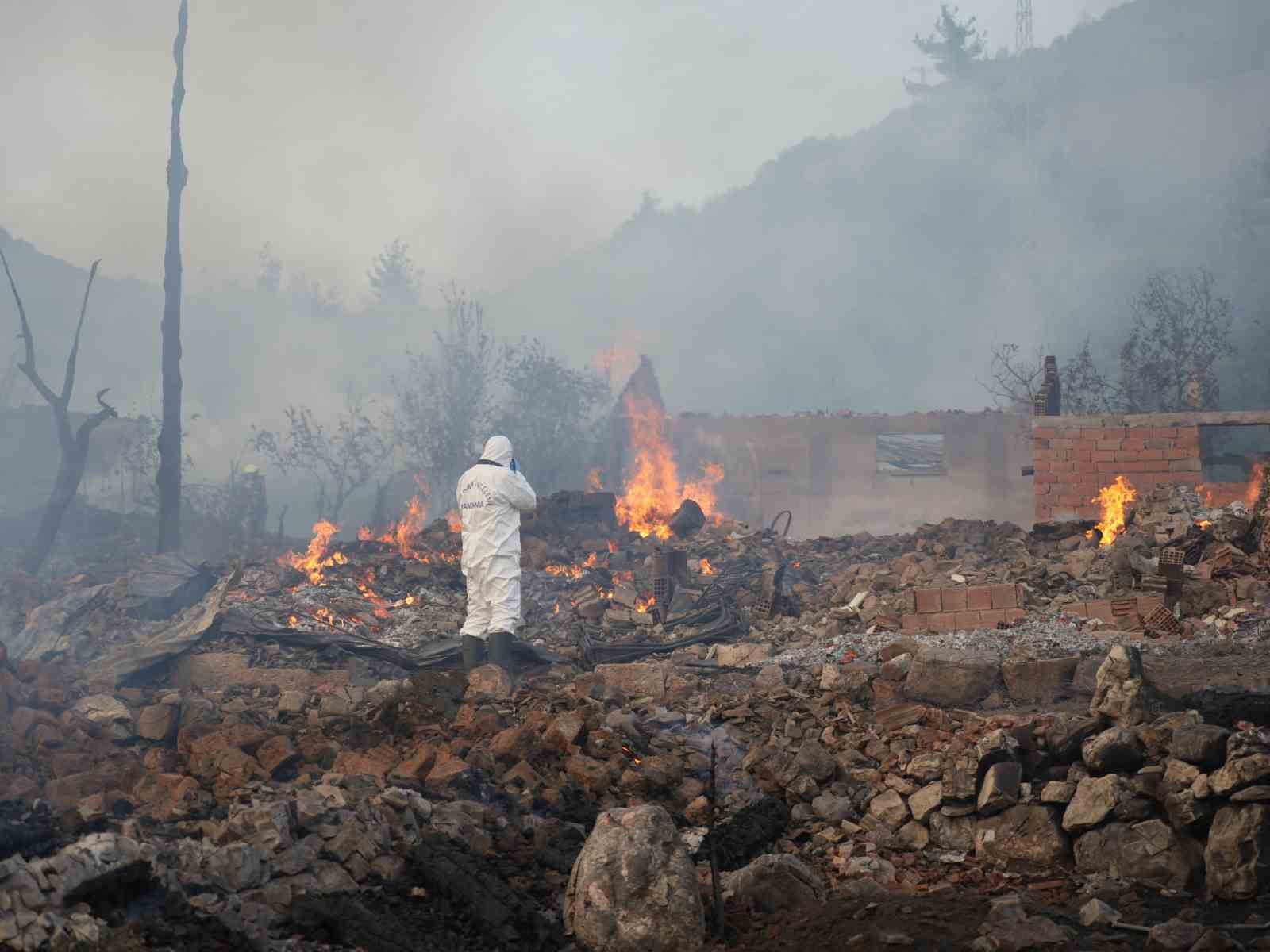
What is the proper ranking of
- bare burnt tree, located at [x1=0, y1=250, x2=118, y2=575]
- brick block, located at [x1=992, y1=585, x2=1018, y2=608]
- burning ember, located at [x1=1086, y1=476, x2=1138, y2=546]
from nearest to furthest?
1. brick block, located at [x1=992, y1=585, x2=1018, y2=608]
2. burning ember, located at [x1=1086, y1=476, x2=1138, y2=546]
3. bare burnt tree, located at [x1=0, y1=250, x2=118, y2=575]

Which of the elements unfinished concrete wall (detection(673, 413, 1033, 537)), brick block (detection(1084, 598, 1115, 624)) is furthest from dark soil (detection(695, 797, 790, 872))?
unfinished concrete wall (detection(673, 413, 1033, 537))

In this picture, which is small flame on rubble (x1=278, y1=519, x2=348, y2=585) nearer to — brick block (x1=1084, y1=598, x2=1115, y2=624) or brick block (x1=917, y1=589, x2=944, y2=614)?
brick block (x1=917, y1=589, x2=944, y2=614)

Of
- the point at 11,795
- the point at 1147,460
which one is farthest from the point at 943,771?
the point at 1147,460

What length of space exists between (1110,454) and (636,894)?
36.8ft

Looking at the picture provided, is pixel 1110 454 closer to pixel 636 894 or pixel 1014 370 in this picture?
pixel 636 894

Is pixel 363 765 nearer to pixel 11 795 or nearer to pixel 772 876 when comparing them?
pixel 11 795

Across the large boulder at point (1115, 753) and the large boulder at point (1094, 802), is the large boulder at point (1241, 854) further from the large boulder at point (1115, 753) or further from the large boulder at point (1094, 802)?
the large boulder at point (1115, 753)

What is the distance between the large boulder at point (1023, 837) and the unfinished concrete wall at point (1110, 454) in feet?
29.1

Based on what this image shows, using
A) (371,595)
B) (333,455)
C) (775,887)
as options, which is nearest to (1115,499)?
(371,595)

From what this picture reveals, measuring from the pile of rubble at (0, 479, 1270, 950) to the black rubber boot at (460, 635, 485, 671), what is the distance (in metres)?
0.48

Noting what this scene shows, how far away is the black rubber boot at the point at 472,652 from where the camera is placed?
31.1 ft

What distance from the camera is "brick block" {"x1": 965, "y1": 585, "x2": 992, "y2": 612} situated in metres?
10.1

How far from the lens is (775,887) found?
16.9 ft

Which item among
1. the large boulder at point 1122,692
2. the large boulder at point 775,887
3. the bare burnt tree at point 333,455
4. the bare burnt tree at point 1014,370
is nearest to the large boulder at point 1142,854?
the large boulder at point 1122,692
